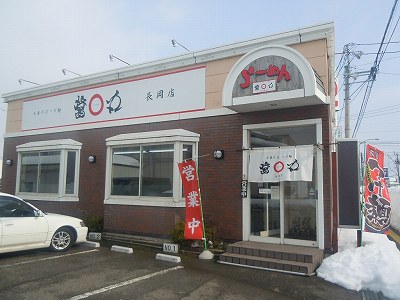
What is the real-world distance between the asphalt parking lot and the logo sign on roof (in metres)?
4.00

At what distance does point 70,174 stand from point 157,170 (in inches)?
156

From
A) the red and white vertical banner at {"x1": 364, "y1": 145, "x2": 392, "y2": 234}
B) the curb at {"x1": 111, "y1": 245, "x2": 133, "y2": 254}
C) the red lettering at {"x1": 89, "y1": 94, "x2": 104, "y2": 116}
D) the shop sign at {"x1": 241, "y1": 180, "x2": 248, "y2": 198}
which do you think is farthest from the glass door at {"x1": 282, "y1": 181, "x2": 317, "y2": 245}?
the red lettering at {"x1": 89, "y1": 94, "x2": 104, "y2": 116}

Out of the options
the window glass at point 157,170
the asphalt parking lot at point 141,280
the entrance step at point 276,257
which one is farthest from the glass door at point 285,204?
the window glass at point 157,170

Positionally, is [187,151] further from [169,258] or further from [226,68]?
[169,258]

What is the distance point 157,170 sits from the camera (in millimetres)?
10391

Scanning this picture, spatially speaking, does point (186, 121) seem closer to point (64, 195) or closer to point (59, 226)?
point (59, 226)

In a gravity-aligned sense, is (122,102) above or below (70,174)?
above

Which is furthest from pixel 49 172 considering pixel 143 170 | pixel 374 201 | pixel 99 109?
pixel 374 201

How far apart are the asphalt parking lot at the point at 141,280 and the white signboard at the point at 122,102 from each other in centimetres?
469

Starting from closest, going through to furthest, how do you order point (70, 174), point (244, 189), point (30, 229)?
point (30, 229) < point (244, 189) < point (70, 174)

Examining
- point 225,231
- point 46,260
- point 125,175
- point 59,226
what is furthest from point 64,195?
point 225,231

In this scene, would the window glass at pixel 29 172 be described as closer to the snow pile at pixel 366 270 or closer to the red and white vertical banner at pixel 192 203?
the red and white vertical banner at pixel 192 203

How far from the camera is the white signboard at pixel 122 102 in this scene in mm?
10531

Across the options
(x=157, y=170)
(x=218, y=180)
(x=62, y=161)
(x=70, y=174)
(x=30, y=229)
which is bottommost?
(x=30, y=229)
